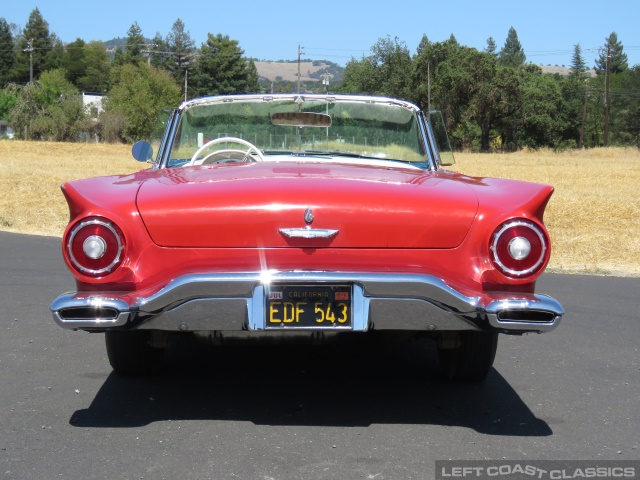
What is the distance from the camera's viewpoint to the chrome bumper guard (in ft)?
11.6

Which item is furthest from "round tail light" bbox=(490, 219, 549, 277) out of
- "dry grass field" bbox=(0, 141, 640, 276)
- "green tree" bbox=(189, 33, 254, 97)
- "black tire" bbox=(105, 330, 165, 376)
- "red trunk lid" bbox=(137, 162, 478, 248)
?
"green tree" bbox=(189, 33, 254, 97)

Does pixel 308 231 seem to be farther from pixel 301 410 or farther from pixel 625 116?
Answer: pixel 625 116

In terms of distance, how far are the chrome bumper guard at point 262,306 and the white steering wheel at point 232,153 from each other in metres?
1.85

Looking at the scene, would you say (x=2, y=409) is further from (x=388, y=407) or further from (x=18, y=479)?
(x=388, y=407)

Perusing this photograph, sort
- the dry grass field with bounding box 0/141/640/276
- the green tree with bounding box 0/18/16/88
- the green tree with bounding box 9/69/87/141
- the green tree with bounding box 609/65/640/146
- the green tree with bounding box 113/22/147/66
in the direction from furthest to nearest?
the green tree with bounding box 113/22/147/66 < the green tree with bounding box 0/18/16/88 < the green tree with bounding box 609/65/640/146 < the green tree with bounding box 9/69/87/141 < the dry grass field with bounding box 0/141/640/276

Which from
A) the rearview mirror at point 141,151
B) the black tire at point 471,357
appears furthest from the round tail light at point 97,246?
the rearview mirror at point 141,151

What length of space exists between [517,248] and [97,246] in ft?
5.73

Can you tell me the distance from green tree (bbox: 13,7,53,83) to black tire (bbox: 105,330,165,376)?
5020 inches

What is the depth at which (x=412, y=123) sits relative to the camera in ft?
18.8

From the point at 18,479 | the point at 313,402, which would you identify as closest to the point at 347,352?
the point at 313,402

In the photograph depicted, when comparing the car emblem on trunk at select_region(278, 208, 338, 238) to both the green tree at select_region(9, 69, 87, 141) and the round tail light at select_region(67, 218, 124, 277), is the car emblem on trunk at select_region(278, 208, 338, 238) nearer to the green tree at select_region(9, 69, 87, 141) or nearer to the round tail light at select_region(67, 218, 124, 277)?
the round tail light at select_region(67, 218, 124, 277)

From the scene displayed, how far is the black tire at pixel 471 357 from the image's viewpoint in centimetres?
454

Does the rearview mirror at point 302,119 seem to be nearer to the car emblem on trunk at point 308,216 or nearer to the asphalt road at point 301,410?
the asphalt road at point 301,410

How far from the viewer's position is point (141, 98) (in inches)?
3442
